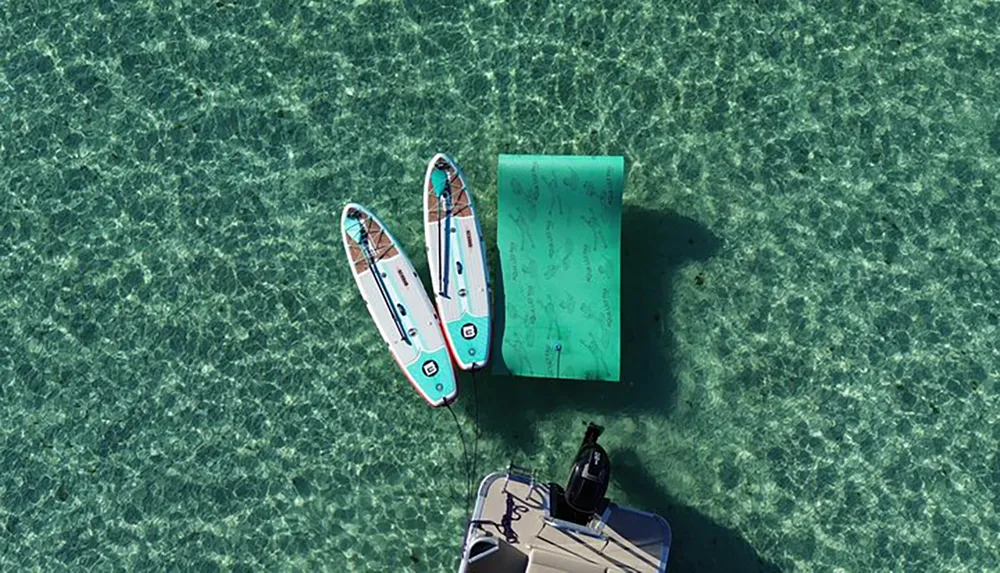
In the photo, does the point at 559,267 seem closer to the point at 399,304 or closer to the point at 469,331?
the point at 469,331

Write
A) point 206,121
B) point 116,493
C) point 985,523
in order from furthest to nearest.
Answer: point 206,121 → point 116,493 → point 985,523

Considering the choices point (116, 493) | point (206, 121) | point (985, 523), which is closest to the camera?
point (985, 523)

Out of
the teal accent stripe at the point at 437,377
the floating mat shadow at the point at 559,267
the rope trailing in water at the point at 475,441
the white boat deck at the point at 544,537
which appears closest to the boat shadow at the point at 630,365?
the rope trailing in water at the point at 475,441

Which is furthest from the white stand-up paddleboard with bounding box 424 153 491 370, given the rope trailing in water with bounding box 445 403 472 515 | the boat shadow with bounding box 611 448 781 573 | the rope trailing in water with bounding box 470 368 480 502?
the boat shadow with bounding box 611 448 781 573

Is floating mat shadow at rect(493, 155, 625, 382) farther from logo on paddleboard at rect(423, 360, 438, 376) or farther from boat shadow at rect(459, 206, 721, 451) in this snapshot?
logo on paddleboard at rect(423, 360, 438, 376)

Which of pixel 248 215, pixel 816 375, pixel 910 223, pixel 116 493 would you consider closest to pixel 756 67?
pixel 910 223

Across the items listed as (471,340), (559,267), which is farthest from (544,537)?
(559,267)

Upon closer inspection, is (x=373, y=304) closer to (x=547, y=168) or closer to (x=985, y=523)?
(x=547, y=168)
